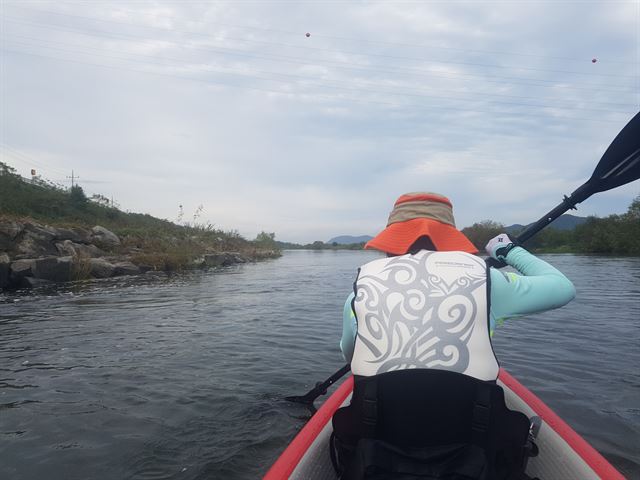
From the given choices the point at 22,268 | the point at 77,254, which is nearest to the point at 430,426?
the point at 22,268

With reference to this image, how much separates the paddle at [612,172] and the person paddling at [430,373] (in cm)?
108

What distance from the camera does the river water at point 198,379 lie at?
3.38 meters

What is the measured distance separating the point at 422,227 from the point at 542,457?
63.1 inches

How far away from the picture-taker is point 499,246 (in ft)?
7.90

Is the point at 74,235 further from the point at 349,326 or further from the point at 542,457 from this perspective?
the point at 542,457

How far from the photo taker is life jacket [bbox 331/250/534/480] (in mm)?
1499

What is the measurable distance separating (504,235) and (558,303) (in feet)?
2.35

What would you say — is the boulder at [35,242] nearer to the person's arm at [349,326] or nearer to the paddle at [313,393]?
the paddle at [313,393]

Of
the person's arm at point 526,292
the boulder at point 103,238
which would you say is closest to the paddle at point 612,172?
the person's arm at point 526,292

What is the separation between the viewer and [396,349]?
1.60 metres

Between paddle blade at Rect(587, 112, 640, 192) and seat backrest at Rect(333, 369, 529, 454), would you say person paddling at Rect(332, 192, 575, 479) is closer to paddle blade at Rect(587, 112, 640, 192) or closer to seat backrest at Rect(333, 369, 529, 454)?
seat backrest at Rect(333, 369, 529, 454)

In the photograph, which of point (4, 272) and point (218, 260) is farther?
point (218, 260)

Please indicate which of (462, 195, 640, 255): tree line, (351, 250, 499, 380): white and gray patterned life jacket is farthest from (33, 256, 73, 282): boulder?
(462, 195, 640, 255): tree line

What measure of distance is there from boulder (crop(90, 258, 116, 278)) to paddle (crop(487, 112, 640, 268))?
16041 millimetres
